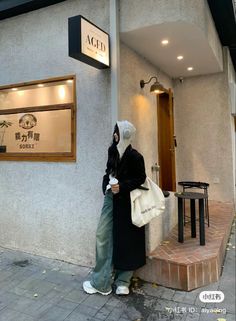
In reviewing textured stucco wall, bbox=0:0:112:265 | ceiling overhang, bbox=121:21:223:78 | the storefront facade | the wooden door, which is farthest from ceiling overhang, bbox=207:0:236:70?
textured stucco wall, bbox=0:0:112:265

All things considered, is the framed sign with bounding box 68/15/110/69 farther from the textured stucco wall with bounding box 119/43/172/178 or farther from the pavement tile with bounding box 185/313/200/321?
the pavement tile with bounding box 185/313/200/321

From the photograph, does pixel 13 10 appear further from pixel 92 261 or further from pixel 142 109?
pixel 92 261

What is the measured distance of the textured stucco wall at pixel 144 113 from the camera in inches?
148

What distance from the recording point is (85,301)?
3002 mm

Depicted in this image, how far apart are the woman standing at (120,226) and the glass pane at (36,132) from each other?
3.58ft

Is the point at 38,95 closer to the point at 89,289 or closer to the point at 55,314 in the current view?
the point at 89,289

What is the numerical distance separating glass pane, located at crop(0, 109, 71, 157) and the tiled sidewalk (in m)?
1.76

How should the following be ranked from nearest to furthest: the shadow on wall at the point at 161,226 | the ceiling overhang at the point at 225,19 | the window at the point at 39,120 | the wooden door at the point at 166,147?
the shadow on wall at the point at 161,226, the window at the point at 39,120, the ceiling overhang at the point at 225,19, the wooden door at the point at 166,147

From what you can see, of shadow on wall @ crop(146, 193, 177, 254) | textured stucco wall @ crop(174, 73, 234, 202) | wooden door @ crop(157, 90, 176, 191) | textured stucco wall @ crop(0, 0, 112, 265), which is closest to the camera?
shadow on wall @ crop(146, 193, 177, 254)

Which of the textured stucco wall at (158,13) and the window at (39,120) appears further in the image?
the window at (39,120)

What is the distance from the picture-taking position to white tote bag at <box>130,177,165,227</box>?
122 inches

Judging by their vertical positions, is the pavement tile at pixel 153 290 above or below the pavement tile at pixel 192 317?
above

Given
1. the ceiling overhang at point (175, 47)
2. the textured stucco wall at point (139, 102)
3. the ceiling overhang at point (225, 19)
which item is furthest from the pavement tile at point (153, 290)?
the ceiling overhang at point (225, 19)

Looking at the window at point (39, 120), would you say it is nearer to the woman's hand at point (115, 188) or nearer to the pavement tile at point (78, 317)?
the woman's hand at point (115, 188)
